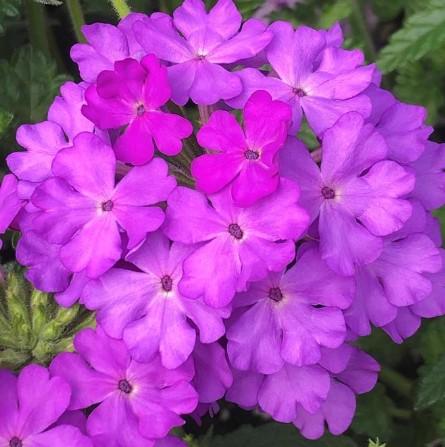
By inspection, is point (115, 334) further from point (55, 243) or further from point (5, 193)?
point (5, 193)

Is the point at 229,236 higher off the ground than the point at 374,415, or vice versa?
the point at 229,236

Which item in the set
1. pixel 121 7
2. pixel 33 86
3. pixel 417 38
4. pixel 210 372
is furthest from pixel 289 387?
pixel 33 86

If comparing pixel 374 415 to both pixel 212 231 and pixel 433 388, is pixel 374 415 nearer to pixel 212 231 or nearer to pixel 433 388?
pixel 433 388

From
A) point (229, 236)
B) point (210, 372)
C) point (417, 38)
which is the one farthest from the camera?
point (417, 38)

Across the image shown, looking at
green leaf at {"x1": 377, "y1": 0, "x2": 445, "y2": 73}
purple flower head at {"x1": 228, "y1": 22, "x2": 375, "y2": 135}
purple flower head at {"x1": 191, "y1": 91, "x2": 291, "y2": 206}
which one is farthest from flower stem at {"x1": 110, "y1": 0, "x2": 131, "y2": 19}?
green leaf at {"x1": 377, "y1": 0, "x2": 445, "y2": 73}

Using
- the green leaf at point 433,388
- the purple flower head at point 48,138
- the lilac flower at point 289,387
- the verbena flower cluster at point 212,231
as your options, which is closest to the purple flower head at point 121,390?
the verbena flower cluster at point 212,231

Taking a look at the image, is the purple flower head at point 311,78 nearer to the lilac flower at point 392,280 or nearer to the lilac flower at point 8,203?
the lilac flower at point 392,280

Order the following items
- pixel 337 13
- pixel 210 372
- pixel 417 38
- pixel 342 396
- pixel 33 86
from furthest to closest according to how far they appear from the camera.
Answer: pixel 337 13
pixel 33 86
pixel 417 38
pixel 342 396
pixel 210 372

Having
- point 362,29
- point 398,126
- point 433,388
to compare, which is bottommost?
point 433,388
